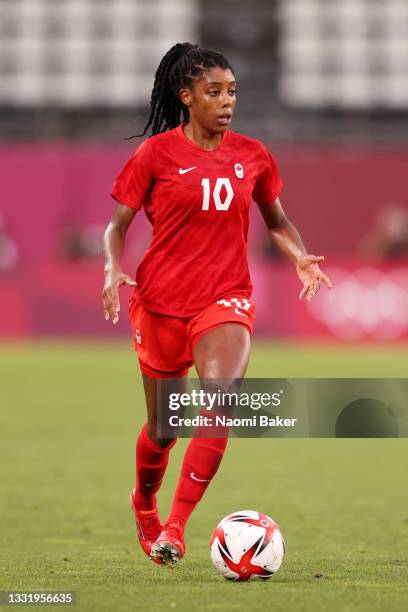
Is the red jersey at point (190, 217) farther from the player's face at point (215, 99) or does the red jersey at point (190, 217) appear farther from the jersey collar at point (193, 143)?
the player's face at point (215, 99)

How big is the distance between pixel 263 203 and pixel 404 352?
52.9 ft

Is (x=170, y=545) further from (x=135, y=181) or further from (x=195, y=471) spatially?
(x=135, y=181)

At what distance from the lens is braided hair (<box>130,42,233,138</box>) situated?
5879 millimetres

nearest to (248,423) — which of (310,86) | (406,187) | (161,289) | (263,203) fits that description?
(161,289)

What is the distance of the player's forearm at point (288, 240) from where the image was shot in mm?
6112

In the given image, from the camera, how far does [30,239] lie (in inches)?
969

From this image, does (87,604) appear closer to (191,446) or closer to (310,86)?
(191,446)

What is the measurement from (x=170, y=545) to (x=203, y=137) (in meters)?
1.82

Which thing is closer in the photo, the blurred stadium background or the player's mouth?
the player's mouth

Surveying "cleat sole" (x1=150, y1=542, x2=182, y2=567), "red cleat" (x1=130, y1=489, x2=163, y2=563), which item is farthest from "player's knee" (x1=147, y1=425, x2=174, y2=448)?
"cleat sole" (x1=150, y1=542, x2=182, y2=567)

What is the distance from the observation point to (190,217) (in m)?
5.83

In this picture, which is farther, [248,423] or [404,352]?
[404,352]

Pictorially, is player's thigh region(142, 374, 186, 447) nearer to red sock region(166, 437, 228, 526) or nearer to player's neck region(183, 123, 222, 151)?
red sock region(166, 437, 228, 526)

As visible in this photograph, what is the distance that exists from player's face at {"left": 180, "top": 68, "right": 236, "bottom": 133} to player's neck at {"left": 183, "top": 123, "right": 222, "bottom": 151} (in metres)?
0.05
